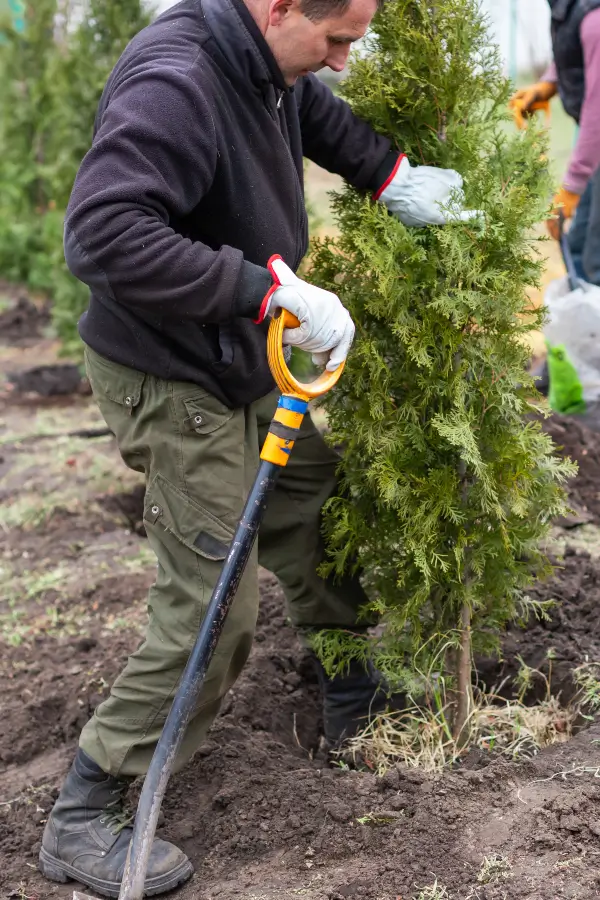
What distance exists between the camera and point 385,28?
2.81 meters

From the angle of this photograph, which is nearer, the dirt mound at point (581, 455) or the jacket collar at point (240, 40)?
the jacket collar at point (240, 40)

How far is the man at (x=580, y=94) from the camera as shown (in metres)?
5.38

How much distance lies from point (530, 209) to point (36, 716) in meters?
2.52

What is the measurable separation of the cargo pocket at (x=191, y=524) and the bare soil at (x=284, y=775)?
2.75 ft

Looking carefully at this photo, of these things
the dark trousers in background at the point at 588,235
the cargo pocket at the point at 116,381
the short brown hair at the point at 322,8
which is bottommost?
the dark trousers in background at the point at 588,235

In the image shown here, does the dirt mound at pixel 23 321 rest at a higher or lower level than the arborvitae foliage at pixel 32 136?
lower

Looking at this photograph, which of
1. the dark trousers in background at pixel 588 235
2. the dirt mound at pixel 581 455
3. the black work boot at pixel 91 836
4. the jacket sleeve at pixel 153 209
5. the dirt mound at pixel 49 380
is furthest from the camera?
the dirt mound at pixel 49 380

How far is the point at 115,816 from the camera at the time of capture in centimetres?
299

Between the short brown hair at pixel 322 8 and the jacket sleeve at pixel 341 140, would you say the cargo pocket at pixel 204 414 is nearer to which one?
the jacket sleeve at pixel 341 140

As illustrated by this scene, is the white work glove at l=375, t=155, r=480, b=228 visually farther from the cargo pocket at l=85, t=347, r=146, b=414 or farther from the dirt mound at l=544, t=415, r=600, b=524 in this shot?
the dirt mound at l=544, t=415, r=600, b=524

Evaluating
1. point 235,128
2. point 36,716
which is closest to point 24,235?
point 36,716

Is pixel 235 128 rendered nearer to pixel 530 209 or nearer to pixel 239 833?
pixel 530 209

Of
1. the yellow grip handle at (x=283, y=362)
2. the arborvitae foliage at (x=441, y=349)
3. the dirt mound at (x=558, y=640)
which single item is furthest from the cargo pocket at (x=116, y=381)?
the dirt mound at (x=558, y=640)

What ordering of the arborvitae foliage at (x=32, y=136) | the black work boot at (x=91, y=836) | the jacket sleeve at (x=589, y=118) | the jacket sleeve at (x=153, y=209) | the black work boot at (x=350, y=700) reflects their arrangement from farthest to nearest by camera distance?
1. the arborvitae foliage at (x=32, y=136)
2. the jacket sleeve at (x=589, y=118)
3. the black work boot at (x=350, y=700)
4. the black work boot at (x=91, y=836)
5. the jacket sleeve at (x=153, y=209)
